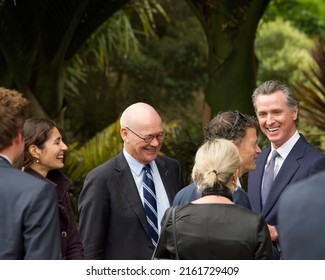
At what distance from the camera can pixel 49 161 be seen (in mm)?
5082

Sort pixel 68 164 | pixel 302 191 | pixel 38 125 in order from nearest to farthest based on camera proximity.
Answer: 1. pixel 302 191
2. pixel 38 125
3. pixel 68 164

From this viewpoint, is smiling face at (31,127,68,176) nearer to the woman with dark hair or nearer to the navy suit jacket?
the woman with dark hair

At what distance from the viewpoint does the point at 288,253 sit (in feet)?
8.47

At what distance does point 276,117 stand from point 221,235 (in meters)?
1.72

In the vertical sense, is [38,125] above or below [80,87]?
above

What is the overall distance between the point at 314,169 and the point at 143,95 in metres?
21.5

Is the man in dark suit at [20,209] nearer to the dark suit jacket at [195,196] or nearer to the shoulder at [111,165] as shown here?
the dark suit jacket at [195,196]

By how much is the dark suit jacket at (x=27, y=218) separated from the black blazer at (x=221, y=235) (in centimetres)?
62

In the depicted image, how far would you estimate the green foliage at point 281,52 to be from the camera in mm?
27531

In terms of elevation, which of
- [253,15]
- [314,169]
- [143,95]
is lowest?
[143,95]

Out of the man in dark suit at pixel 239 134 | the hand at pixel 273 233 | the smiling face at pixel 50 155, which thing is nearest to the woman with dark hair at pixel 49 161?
the smiling face at pixel 50 155

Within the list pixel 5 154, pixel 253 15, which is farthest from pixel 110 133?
pixel 5 154

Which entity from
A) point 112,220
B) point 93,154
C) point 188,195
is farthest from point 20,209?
point 93,154

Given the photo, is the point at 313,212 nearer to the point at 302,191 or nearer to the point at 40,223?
the point at 302,191
